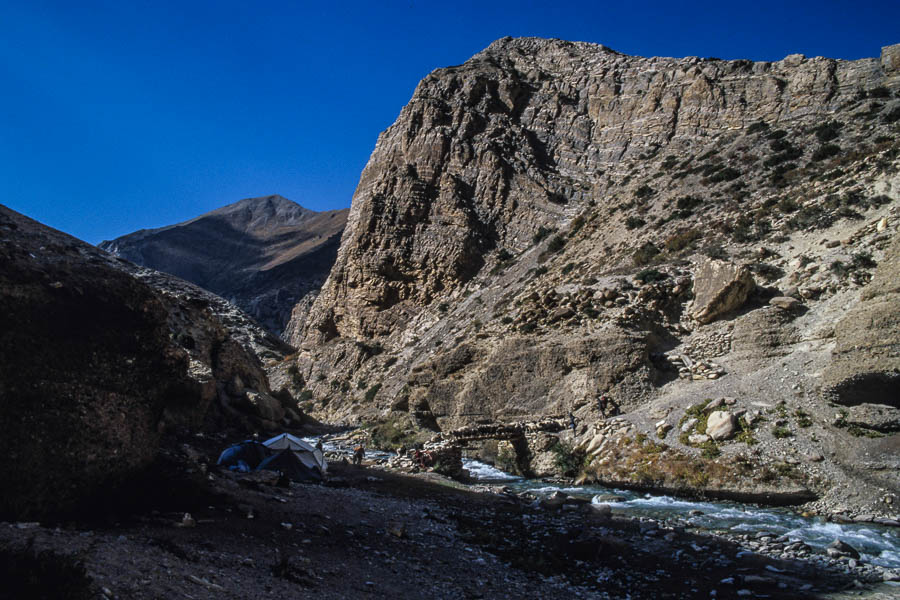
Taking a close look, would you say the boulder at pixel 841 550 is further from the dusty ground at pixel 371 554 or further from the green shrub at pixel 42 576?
the green shrub at pixel 42 576

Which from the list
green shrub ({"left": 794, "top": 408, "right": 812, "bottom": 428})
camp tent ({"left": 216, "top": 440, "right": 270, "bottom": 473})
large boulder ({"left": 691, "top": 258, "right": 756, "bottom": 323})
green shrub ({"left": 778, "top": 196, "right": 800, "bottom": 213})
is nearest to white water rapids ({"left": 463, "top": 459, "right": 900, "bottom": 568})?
green shrub ({"left": 794, "top": 408, "right": 812, "bottom": 428})

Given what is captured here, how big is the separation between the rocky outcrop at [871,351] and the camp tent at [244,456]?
16277mm

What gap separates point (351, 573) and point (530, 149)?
51.4 m

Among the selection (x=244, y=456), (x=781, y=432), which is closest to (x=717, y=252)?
(x=781, y=432)

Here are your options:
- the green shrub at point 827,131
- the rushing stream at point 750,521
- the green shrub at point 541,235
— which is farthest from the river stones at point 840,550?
the green shrub at point 541,235

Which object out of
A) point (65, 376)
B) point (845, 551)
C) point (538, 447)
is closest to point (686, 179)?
point (538, 447)

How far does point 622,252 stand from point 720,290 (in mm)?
11892

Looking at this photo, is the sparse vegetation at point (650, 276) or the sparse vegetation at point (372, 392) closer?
the sparse vegetation at point (650, 276)

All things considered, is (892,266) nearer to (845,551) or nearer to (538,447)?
(845,551)

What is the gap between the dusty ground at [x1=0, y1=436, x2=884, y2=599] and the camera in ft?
17.1

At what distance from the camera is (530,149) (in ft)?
175

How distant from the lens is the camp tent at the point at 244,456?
1449 cm

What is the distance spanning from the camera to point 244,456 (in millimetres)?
15359

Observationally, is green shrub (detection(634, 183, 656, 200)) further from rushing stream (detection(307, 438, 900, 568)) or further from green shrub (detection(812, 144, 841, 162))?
rushing stream (detection(307, 438, 900, 568))
